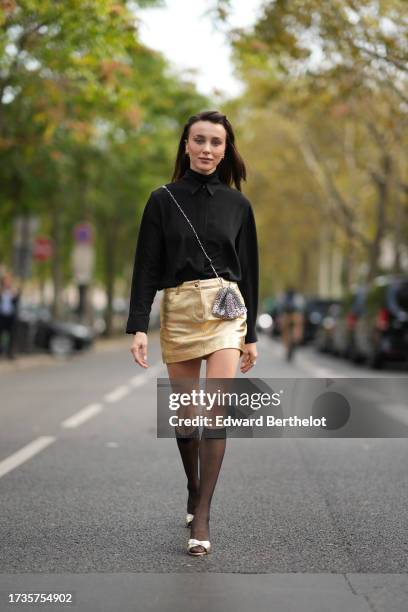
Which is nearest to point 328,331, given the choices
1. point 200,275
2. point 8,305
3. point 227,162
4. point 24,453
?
point 8,305

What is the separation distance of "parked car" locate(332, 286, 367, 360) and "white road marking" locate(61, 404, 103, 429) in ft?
35.9

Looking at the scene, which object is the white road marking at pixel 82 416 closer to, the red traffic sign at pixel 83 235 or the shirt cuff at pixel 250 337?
the shirt cuff at pixel 250 337

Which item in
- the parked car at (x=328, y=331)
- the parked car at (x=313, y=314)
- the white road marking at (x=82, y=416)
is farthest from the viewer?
the parked car at (x=313, y=314)

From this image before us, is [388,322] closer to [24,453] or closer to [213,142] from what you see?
[24,453]

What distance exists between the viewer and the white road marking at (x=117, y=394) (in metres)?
13.9

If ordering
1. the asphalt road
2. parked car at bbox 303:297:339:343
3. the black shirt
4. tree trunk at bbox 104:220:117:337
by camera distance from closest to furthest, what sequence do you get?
the asphalt road
the black shirt
parked car at bbox 303:297:339:343
tree trunk at bbox 104:220:117:337

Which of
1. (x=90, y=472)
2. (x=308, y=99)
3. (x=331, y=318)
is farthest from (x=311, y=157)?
(x=90, y=472)

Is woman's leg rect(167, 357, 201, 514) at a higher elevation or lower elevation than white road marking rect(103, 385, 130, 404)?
higher

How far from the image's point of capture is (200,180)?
5.05m

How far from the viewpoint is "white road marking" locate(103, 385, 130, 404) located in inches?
546

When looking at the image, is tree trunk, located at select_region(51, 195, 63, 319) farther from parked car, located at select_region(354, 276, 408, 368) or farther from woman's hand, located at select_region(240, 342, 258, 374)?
woman's hand, located at select_region(240, 342, 258, 374)

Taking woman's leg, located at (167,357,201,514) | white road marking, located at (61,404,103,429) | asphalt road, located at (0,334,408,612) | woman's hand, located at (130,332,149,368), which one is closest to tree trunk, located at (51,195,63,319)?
white road marking, located at (61,404,103,429)

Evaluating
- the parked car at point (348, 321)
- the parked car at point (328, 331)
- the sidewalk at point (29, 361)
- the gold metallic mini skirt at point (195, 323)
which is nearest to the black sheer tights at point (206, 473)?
the gold metallic mini skirt at point (195, 323)

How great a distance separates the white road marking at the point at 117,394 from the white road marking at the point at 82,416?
775mm
